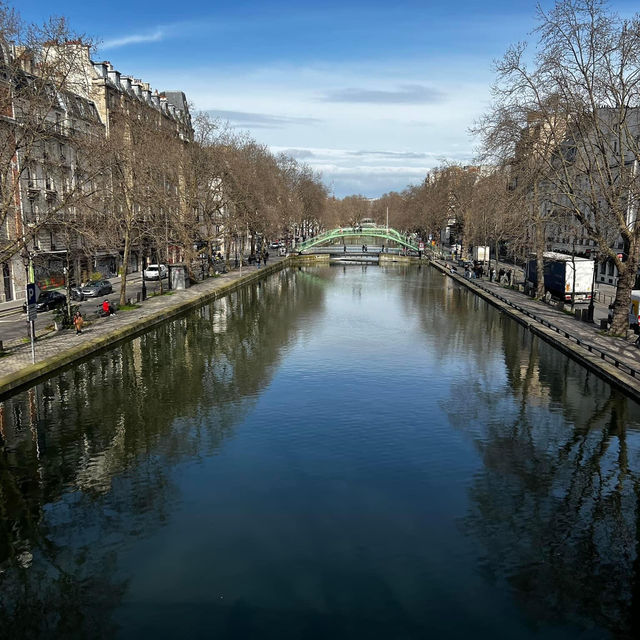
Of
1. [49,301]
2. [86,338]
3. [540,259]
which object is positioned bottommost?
[86,338]

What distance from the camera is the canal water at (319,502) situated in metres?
10.9

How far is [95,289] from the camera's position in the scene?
48375mm

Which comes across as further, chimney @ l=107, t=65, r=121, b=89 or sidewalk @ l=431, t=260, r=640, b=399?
A: chimney @ l=107, t=65, r=121, b=89

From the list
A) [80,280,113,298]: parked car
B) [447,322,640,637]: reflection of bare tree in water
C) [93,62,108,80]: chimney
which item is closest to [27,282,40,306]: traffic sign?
[447,322,640,637]: reflection of bare tree in water

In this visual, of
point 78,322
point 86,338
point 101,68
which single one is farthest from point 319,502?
point 101,68

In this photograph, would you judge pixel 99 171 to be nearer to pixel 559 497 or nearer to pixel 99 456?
pixel 99 456

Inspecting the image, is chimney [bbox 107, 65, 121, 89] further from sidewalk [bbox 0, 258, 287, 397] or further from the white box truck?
the white box truck

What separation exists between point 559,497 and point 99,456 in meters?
12.7

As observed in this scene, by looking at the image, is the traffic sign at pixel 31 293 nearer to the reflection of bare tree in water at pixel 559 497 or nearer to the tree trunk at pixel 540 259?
the reflection of bare tree in water at pixel 559 497

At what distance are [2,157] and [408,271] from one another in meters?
66.8

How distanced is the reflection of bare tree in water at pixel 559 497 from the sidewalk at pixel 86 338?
1672 centimetres

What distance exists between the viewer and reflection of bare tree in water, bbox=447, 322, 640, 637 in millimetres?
11359

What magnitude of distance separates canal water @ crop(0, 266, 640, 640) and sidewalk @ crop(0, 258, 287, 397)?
84cm

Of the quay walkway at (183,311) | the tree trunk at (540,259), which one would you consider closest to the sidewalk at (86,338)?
the quay walkway at (183,311)
